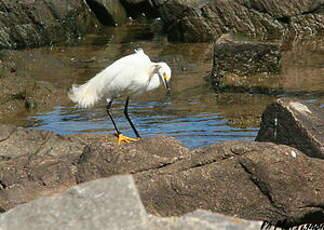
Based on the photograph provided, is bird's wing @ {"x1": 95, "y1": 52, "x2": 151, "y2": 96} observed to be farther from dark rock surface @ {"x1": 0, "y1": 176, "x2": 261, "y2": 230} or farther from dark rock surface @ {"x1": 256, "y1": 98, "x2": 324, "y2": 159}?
dark rock surface @ {"x1": 0, "y1": 176, "x2": 261, "y2": 230}

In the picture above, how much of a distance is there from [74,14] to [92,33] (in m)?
0.97

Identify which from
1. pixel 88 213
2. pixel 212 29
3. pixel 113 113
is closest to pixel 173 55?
pixel 212 29

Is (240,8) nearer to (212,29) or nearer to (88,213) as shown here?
(212,29)

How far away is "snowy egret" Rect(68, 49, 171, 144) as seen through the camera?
7.05 meters

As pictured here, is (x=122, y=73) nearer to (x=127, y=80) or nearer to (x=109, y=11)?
(x=127, y=80)

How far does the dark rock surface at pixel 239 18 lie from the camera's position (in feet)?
48.3

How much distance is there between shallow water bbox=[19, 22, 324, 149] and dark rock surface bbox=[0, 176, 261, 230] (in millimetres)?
3453

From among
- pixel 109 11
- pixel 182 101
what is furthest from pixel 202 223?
pixel 109 11

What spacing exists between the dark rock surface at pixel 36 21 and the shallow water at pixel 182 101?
2.18 ft

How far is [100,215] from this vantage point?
4176mm

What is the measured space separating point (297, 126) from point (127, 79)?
1917 millimetres

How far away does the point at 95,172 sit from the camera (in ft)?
17.0

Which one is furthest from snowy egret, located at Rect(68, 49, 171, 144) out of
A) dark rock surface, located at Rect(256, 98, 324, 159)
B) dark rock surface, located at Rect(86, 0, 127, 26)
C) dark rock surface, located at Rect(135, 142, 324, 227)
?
dark rock surface, located at Rect(86, 0, 127, 26)

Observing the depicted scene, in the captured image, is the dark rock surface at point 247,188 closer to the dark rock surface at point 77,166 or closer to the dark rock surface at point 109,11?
the dark rock surface at point 77,166
